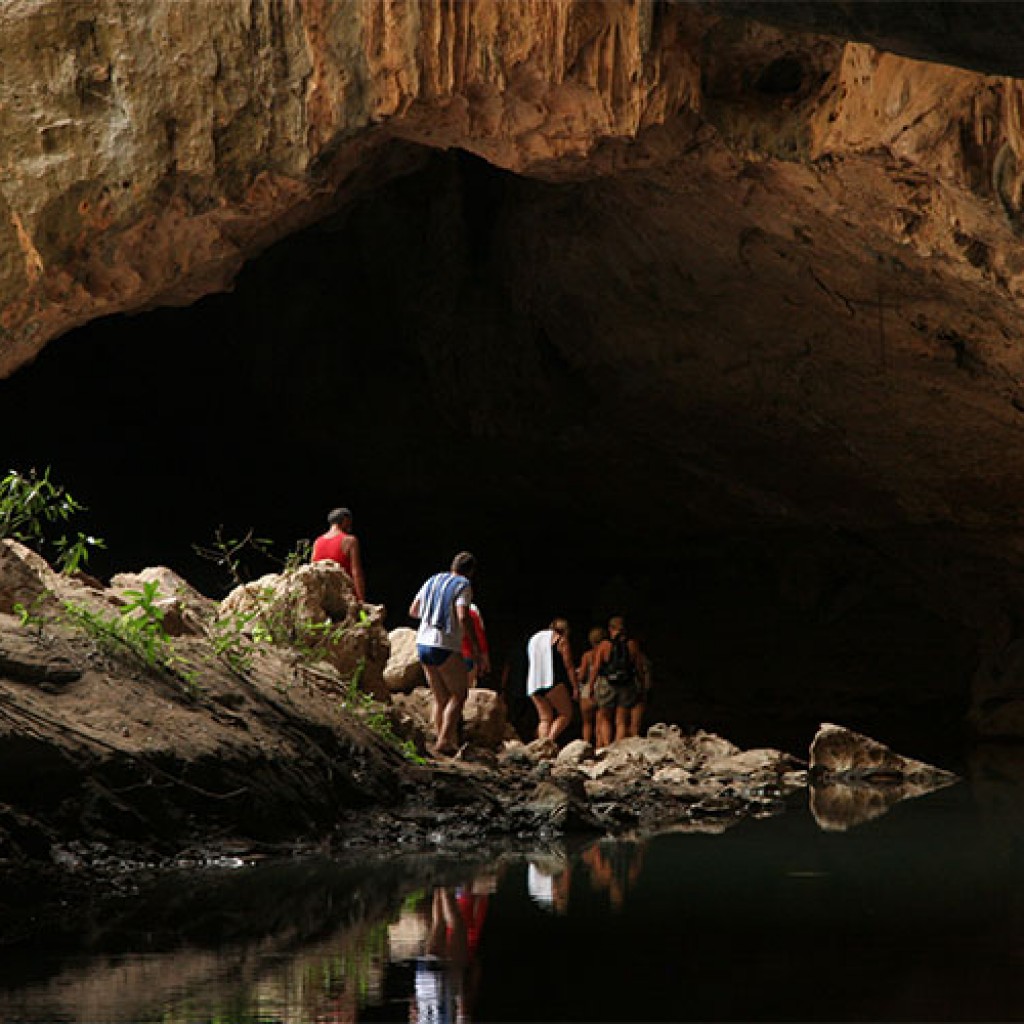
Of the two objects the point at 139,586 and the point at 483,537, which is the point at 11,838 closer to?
the point at 139,586

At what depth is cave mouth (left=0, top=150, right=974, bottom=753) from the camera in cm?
1825

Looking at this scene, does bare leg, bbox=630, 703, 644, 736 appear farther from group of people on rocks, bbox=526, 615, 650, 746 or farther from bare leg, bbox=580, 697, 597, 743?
bare leg, bbox=580, 697, 597, 743

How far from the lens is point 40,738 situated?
6992 millimetres

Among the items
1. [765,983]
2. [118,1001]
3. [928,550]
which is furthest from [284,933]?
[928,550]

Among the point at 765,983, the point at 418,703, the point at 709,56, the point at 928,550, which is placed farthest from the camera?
the point at 928,550

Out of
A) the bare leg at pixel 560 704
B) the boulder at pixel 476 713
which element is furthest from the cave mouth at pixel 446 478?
the boulder at pixel 476 713

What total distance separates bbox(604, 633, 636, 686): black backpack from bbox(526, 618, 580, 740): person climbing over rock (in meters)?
0.31

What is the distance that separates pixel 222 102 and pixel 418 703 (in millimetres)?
4413

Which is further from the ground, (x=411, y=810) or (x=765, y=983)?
(x=411, y=810)

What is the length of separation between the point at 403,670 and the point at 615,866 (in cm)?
519

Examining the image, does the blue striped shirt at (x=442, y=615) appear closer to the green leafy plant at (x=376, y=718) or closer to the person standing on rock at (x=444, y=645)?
the person standing on rock at (x=444, y=645)

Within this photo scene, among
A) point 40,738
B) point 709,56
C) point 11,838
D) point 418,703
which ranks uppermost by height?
point 709,56

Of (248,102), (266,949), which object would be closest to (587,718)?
(248,102)

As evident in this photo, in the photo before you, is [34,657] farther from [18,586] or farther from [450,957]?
[450,957]
